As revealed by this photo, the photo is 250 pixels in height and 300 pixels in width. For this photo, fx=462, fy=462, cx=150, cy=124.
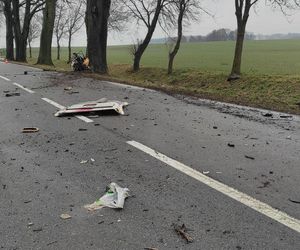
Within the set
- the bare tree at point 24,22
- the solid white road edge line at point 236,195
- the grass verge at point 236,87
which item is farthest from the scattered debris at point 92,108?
the bare tree at point 24,22

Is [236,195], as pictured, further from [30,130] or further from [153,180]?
[30,130]

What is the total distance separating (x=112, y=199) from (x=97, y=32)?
1846cm

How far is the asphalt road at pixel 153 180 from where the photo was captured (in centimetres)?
396

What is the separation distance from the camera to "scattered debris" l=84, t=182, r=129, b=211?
4.59 meters

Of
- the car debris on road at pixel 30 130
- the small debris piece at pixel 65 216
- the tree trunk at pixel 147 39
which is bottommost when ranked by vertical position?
the small debris piece at pixel 65 216

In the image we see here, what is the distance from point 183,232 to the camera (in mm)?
3980

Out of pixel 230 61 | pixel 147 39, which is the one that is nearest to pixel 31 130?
pixel 147 39

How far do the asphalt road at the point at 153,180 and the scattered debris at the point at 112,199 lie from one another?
3.0 inches

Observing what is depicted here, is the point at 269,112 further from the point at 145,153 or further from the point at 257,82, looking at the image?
the point at 257,82

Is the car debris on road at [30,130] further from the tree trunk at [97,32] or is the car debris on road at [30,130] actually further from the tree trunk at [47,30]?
the tree trunk at [47,30]


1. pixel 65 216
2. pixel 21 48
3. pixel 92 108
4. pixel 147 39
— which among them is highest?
pixel 147 39

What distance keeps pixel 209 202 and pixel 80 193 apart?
1374 mm

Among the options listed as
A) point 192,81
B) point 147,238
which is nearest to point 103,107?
point 147,238

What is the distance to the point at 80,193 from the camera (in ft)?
16.3
